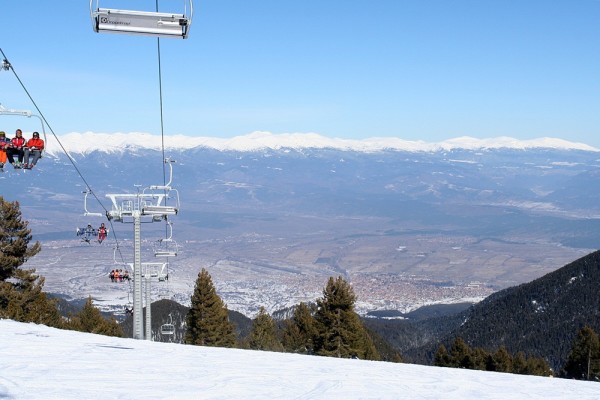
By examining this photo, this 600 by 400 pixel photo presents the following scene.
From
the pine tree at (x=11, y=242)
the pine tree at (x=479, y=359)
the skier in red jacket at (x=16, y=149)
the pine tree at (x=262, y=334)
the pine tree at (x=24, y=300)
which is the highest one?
the skier in red jacket at (x=16, y=149)

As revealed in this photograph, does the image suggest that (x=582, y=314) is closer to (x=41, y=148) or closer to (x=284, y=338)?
(x=284, y=338)

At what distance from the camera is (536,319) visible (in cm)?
16275

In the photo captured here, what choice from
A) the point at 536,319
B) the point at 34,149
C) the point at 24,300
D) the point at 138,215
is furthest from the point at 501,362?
the point at 536,319

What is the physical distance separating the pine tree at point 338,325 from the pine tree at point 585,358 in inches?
967

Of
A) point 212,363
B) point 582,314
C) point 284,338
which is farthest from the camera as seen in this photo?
point 582,314

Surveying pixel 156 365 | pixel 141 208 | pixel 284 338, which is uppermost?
pixel 141 208

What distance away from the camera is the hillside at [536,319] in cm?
14362

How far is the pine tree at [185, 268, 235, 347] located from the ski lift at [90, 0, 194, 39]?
35.7 meters

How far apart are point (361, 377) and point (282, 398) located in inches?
135

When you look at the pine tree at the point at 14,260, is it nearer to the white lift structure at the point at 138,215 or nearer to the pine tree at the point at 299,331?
the white lift structure at the point at 138,215

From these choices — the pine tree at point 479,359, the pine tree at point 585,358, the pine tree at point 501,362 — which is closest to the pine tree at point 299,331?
the pine tree at point 479,359

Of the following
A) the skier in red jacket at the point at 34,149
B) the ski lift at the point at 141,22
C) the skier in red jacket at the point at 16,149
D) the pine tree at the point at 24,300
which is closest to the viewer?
the ski lift at the point at 141,22

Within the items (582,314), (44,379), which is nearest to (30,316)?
(44,379)

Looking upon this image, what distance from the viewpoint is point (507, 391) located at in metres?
14.4
